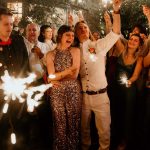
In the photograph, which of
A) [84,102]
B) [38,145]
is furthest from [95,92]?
[38,145]

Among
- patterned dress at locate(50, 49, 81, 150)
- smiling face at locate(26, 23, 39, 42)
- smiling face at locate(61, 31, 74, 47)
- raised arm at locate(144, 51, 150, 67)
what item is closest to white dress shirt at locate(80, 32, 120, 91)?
patterned dress at locate(50, 49, 81, 150)

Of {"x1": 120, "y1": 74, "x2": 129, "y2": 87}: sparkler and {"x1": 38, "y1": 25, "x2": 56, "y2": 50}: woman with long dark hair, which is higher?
{"x1": 38, "y1": 25, "x2": 56, "y2": 50}: woman with long dark hair

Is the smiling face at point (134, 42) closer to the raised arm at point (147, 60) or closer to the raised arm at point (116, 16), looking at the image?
the raised arm at point (147, 60)

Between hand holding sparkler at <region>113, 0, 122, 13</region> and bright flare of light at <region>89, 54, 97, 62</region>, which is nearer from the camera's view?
hand holding sparkler at <region>113, 0, 122, 13</region>

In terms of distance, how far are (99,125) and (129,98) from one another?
28.9 inches

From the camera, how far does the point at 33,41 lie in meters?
6.43

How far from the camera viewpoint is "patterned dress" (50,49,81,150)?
5.25 meters

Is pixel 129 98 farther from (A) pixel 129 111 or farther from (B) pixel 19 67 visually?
(B) pixel 19 67

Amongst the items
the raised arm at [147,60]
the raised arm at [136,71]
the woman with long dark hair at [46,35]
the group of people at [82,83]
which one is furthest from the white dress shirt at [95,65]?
the woman with long dark hair at [46,35]

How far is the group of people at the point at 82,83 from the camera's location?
5.13 metres

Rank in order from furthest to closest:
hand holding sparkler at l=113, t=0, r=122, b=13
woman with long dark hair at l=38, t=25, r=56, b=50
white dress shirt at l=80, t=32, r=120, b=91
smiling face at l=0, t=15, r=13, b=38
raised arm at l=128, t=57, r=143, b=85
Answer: woman with long dark hair at l=38, t=25, r=56, b=50, raised arm at l=128, t=57, r=143, b=85, white dress shirt at l=80, t=32, r=120, b=91, hand holding sparkler at l=113, t=0, r=122, b=13, smiling face at l=0, t=15, r=13, b=38

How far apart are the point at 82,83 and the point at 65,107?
54 cm

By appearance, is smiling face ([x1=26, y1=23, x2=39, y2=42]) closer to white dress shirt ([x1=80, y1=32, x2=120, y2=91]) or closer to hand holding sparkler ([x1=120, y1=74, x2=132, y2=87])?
white dress shirt ([x1=80, y1=32, x2=120, y2=91])

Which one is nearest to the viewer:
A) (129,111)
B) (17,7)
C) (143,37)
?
(129,111)
